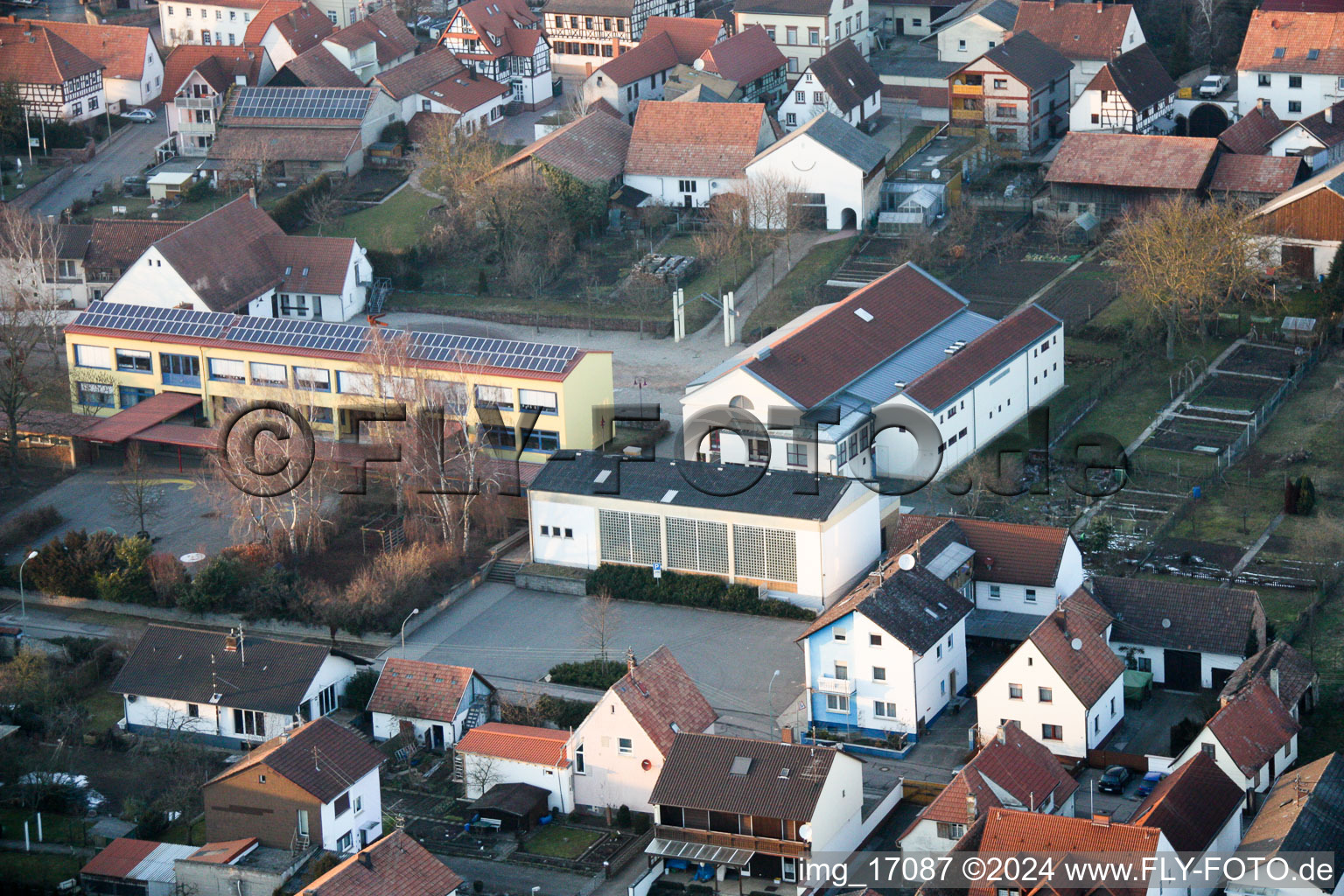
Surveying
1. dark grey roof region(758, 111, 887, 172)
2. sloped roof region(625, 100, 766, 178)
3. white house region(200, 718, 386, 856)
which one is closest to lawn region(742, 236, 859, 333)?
dark grey roof region(758, 111, 887, 172)

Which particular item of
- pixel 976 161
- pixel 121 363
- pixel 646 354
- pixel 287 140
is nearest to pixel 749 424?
pixel 646 354

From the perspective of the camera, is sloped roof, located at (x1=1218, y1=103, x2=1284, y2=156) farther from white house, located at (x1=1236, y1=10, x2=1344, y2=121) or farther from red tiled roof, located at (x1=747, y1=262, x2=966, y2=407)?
red tiled roof, located at (x1=747, y1=262, x2=966, y2=407)

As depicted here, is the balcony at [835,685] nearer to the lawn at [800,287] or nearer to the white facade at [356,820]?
the white facade at [356,820]

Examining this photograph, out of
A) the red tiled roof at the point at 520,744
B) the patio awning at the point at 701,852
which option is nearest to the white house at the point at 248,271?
the red tiled roof at the point at 520,744

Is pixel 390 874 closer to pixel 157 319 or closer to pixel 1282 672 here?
pixel 1282 672

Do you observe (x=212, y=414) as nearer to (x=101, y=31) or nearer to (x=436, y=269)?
(x=436, y=269)

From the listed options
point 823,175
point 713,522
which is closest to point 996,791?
point 713,522
